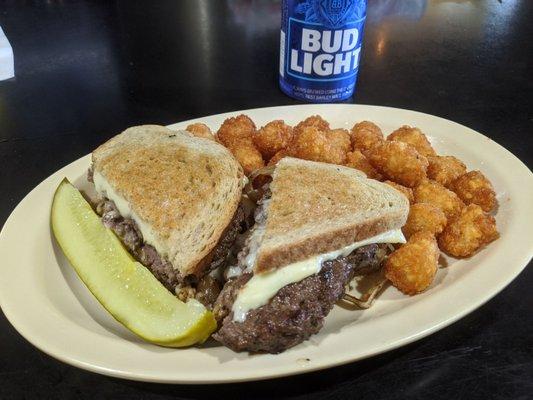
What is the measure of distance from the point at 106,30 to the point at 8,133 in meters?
1.74

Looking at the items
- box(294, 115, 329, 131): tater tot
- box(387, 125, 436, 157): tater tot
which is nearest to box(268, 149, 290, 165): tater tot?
box(294, 115, 329, 131): tater tot

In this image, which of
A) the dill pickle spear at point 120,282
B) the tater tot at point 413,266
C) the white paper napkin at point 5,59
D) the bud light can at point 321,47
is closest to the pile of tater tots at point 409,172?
the tater tot at point 413,266

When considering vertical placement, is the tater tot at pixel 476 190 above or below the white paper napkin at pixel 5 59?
above

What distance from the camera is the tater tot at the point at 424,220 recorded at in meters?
1.74

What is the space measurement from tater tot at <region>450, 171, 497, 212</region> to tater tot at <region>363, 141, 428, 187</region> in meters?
0.14

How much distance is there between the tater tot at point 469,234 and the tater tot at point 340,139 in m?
0.59

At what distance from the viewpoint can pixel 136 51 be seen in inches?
151

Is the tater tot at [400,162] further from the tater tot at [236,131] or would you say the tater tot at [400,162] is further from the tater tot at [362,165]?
the tater tot at [236,131]

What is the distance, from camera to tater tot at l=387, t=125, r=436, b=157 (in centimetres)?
206

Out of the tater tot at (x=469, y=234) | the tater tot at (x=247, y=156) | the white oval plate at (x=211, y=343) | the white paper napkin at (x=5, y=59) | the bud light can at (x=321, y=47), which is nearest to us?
the white oval plate at (x=211, y=343)

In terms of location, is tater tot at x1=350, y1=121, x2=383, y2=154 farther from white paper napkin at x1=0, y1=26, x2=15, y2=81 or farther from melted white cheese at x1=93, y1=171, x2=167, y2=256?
white paper napkin at x1=0, y1=26, x2=15, y2=81

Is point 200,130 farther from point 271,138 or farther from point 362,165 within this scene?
point 362,165

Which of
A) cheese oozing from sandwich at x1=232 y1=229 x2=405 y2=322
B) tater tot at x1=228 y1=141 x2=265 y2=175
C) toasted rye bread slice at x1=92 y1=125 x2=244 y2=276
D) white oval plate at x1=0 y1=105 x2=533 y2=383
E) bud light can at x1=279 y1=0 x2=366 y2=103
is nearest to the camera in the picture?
white oval plate at x1=0 y1=105 x2=533 y2=383

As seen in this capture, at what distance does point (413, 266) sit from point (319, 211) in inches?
13.5
